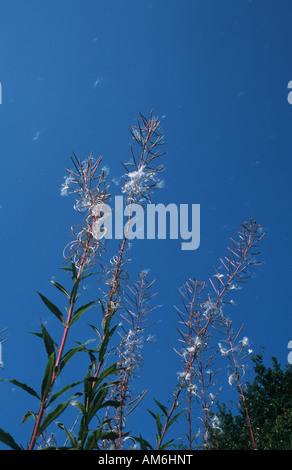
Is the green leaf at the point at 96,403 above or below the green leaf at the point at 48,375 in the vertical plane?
below

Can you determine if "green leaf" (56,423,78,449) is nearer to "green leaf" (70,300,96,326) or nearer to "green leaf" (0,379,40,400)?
"green leaf" (0,379,40,400)

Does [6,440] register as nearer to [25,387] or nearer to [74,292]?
[25,387]

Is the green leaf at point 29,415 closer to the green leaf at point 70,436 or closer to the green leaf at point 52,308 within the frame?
the green leaf at point 70,436

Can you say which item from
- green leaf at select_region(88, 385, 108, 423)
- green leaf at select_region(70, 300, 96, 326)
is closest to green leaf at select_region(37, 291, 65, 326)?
green leaf at select_region(70, 300, 96, 326)

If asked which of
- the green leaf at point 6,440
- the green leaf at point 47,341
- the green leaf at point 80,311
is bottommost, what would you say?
the green leaf at point 6,440

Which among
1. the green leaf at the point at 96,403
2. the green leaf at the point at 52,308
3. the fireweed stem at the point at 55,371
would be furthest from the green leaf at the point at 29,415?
the green leaf at the point at 52,308

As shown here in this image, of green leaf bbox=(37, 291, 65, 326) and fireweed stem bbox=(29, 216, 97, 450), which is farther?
green leaf bbox=(37, 291, 65, 326)

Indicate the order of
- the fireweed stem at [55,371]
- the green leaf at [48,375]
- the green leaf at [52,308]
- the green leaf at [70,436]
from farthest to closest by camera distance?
the green leaf at [52,308], the green leaf at [70,436], the green leaf at [48,375], the fireweed stem at [55,371]

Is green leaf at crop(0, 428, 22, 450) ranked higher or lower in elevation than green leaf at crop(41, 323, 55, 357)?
lower

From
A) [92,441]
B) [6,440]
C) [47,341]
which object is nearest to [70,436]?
[92,441]

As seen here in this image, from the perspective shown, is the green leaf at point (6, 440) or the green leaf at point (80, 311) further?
the green leaf at point (80, 311)

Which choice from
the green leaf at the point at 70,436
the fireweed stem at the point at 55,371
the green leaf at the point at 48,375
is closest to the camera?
the fireweed stem at the point at 55,371

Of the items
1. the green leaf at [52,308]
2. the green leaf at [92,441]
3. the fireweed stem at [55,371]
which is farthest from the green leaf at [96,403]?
the green leaf at [52,308]

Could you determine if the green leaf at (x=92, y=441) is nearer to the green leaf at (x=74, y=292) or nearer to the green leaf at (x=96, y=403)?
the green leaf at (x=96, y=403)
